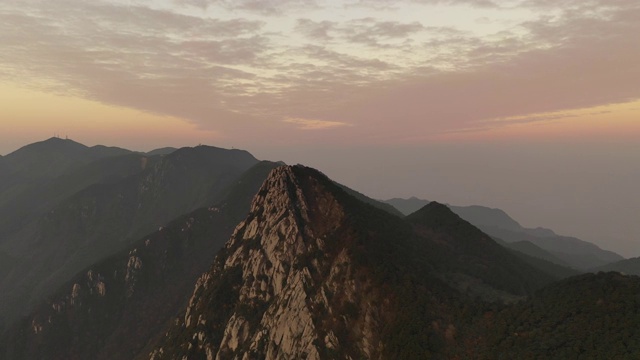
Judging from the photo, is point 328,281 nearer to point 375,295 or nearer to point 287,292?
point 287,292

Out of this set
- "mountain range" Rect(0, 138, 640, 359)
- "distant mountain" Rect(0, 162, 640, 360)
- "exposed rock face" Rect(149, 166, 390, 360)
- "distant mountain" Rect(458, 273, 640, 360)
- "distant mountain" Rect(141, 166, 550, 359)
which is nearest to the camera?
"distant mountain" Rect(458, 273, 640, 360)

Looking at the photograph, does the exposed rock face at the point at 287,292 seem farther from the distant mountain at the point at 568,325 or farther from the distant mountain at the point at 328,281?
the distant mountain at the point at 568,325

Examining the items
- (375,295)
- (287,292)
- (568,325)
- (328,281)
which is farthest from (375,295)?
(568,325)

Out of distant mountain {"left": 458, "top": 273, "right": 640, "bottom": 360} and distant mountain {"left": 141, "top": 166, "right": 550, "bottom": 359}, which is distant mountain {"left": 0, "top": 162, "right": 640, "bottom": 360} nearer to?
distant mountain {"left": 458, "top": 273, "right": 640, "bottom": 360}

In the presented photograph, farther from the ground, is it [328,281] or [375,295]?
[328,281]

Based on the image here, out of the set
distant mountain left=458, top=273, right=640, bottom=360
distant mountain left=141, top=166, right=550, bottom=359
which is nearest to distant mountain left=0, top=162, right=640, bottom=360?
distant mountain left=458, top=273, right=640, bottom=360

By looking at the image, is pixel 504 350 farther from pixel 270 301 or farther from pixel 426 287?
pixel 270 301

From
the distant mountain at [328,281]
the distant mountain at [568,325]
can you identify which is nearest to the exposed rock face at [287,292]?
the distant mountain at [328,281]
